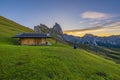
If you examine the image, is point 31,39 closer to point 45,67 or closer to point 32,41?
point 32,41

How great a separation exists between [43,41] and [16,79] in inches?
1964

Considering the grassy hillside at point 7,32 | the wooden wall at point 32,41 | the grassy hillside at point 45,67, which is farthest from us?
the grassy hillside at point 7,32

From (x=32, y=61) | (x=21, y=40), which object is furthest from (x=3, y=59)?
(x=21, y=40)

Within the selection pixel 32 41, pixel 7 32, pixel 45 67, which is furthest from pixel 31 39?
pixel 45 67

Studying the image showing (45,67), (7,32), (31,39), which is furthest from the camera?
(7,32)

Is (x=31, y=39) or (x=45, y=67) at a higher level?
(x=31, y=39)

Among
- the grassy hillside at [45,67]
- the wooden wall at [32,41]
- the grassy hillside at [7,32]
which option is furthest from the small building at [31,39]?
the grassy hillside at [45,67]

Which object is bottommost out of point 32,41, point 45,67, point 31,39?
point 45,67

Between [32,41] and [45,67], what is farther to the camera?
[32,41]

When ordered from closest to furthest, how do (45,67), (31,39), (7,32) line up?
(45,67) < (31,39) < (7,32)

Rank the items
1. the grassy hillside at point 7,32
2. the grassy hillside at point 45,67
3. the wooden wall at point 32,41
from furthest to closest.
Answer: the grassy hillside at point 7,32 < the wooden wall at point 32,41 < the grassy hillside at point 45,67

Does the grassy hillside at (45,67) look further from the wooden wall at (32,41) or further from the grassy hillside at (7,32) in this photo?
the grassy hillside at (7,32)

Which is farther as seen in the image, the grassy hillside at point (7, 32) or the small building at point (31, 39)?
the grassy hillside at point (7, 32)

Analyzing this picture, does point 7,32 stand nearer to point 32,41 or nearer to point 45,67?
point 32,41
